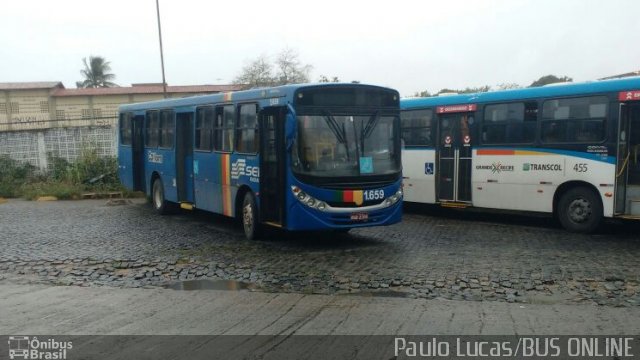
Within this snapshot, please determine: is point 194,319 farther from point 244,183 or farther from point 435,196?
point 435,196

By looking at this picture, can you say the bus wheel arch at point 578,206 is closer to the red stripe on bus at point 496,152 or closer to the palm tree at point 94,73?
the red stripe on bus at point 496,152

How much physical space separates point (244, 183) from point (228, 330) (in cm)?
564

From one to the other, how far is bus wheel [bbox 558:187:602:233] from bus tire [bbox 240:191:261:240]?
613 centimetres

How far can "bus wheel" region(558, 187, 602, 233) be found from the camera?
37.2 ft

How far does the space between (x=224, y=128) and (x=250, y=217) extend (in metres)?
2.14

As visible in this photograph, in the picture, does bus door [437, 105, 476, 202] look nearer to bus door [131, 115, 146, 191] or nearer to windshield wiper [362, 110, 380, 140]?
windshield wiper [362, 110, 380, 140]

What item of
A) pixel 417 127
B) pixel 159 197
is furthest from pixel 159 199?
pixel 417 127

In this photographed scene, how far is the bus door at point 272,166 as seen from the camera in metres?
10.2

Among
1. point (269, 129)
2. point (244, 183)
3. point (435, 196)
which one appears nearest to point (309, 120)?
point (269, 129)

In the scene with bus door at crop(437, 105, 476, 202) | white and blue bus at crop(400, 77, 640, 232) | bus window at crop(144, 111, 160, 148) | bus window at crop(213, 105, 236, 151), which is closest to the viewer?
white and blue bus at crop(400, 77, 640, 232)

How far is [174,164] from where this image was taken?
14625mm

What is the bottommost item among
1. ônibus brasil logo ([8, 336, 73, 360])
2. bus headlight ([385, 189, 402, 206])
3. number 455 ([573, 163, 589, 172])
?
ônibus brasil logo ([8, 336, 73, 360])

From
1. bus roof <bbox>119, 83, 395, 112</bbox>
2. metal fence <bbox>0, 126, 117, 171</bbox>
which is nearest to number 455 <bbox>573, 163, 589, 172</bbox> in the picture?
bus roof <bbox>119, 83, 395, 112</bbox>

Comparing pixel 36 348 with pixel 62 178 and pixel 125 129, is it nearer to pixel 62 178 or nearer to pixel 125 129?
pixel 125 129
